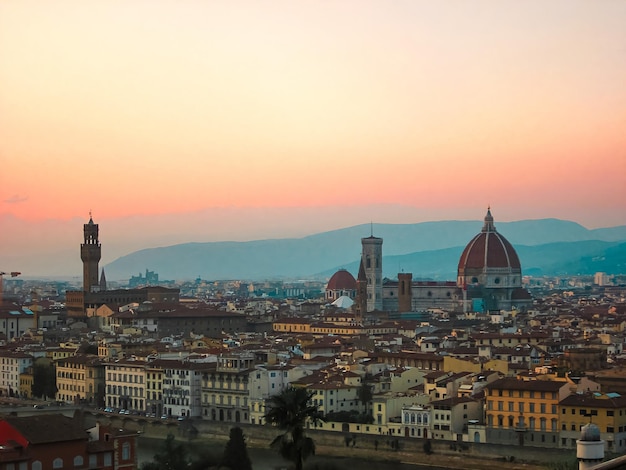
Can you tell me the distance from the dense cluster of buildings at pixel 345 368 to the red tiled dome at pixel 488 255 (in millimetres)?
19061

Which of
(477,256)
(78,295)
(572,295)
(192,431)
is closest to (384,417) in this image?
(192,431)

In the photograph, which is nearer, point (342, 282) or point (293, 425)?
point (293, 425)

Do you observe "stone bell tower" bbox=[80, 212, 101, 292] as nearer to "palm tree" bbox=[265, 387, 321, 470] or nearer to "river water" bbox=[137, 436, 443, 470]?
"river water" bbox=[137, 436, 443, 470]

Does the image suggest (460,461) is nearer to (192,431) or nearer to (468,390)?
(468,390)

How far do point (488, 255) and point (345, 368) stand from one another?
59627mm

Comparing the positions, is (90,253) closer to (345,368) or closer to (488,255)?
(488,255)

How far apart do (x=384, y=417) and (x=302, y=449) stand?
1691 centimetres

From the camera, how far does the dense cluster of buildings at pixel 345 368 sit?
3512 cm

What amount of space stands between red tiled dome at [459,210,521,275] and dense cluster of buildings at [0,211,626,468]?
62.5ft

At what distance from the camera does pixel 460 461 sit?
1344 inches

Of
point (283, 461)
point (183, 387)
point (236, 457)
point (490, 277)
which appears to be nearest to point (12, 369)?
point (183, 387)

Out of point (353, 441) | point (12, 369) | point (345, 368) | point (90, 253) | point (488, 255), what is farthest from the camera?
point (488, 255)

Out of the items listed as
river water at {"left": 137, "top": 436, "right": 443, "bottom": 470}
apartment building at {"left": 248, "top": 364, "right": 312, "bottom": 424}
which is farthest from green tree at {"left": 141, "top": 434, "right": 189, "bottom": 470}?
apartment building at {"left": 248, "top": 364, "right": 312, "bottom": 424}

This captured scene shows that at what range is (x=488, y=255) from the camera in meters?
101
